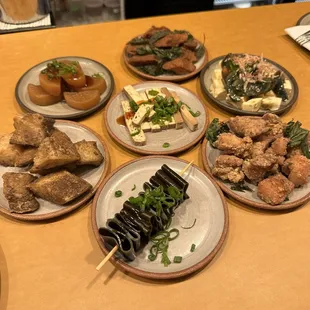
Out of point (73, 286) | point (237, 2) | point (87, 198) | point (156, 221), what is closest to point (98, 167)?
point (87, 198)

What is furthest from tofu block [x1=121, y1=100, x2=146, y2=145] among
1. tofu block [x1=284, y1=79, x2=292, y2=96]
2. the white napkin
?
the white napkin

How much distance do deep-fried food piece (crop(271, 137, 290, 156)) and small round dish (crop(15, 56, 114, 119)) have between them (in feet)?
3.90

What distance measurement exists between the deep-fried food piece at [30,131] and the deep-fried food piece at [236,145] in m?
1.03

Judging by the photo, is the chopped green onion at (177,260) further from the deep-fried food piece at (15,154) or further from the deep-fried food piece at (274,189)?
the deep-fried food piece at (15,154)

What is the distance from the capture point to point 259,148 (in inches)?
76.0

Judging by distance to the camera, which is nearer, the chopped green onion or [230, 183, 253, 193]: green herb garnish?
the chopped green onion

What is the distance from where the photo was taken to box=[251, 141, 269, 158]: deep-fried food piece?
191 centimetres

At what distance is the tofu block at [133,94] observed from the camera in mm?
2312

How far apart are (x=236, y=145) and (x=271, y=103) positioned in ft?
1.96

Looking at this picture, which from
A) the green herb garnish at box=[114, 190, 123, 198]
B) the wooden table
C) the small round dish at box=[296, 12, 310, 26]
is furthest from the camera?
the small round dish at box=[296, 12, 310, 26]

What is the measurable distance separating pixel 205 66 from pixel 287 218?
1.36m

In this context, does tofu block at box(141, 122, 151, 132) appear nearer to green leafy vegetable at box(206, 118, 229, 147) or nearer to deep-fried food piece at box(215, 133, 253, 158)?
green leafy vegetable at box(206, 118, 229, 147)

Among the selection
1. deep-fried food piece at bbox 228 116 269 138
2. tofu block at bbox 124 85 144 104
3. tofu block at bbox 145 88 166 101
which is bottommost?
tofu block at bbox 145 88 166 101

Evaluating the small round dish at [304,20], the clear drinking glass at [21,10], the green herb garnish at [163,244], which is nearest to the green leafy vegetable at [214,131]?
the green herb garnish at [163,244]
